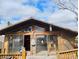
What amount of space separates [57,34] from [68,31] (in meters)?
0.93

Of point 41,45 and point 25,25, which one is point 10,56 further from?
point 25,25

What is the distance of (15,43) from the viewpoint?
1884 cm

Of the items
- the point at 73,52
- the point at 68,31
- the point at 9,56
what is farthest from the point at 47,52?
the point at 73,52

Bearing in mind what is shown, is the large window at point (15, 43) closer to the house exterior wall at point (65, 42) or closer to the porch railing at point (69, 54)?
the house exterior wall at point (65, 42)

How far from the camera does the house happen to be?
18.7 meters

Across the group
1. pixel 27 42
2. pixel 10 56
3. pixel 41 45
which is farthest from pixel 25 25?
pixel 10 56

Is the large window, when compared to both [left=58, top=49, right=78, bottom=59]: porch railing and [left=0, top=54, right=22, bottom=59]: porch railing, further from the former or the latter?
[left=58, top=49, right=78, bottom=59]: porch railing

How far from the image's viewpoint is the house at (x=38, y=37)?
61.4 ft

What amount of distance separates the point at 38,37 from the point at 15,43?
192 cm

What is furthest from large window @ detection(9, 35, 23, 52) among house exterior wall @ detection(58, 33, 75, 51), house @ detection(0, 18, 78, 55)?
house exterior wall @ detection(58, 33, 75, 51)

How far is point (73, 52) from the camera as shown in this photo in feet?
30.7

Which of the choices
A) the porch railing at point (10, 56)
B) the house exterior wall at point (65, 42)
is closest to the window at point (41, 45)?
the house exterior wall at point (65, 42)

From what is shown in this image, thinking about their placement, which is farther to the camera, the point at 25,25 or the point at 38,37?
the point at 25,25

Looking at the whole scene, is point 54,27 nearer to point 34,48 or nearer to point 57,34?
point 57,34
